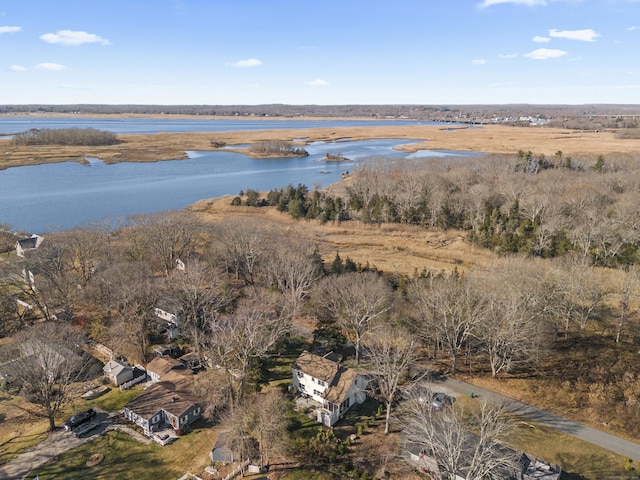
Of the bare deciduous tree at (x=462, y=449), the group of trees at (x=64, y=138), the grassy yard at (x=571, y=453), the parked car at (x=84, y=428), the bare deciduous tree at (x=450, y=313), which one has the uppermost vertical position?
the group of trees at (x=64, y=138)

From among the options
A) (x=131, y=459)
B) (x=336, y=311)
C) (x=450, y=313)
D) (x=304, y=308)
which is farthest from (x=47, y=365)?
(x=450, y=313)

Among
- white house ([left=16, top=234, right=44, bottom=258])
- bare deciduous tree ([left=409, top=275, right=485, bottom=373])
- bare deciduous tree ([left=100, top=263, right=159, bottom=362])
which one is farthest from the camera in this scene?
white house ([left=16, top=234, right=44, bottom=258])

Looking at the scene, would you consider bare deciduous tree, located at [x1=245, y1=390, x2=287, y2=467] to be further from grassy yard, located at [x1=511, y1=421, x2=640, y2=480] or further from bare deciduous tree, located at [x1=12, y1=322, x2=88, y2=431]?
grassy yard, located at [x1=511, y1=421, x2=640, y2=480]

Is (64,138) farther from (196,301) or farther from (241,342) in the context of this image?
(241,342)

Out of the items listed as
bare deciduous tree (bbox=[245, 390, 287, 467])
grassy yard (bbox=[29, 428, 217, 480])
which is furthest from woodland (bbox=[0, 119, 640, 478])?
grassy yard (bbox=[29, 428, 217, 480])

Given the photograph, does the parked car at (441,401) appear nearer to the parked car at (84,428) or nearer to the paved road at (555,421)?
the paved road at (555,421)

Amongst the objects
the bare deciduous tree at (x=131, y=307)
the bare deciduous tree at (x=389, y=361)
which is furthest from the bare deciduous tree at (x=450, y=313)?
the bare deciduous tree at (x=131, y=307)


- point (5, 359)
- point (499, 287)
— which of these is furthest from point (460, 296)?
point (5, 359)
